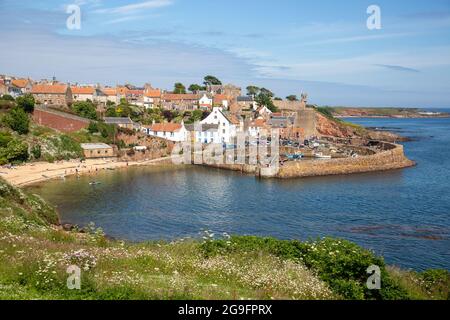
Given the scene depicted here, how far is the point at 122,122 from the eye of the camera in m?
68.8

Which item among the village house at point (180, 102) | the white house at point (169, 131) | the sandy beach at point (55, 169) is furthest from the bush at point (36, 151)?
the village house at point (180, 102)

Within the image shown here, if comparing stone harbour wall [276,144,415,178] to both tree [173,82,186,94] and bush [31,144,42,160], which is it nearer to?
bush [31,144,42,160]

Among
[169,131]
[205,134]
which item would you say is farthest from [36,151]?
[205,134]

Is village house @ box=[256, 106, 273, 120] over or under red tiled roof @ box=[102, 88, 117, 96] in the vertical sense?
under

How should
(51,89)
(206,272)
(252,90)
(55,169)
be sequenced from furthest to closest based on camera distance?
(252,90) < (51,89) < (55,169) < (206,272)

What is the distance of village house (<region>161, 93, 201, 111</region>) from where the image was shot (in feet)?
296

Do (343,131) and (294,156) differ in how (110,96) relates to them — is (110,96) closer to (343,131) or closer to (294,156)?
(294,156)

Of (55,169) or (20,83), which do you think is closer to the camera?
(55,169)

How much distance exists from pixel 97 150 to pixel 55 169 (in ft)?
28.6

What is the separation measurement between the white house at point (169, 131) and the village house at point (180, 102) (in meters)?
18.9

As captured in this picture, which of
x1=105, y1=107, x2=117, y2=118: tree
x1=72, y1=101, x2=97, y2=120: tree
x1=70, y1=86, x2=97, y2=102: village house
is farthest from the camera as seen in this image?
x1=70, y1=86, x2=97, y2=102: village house

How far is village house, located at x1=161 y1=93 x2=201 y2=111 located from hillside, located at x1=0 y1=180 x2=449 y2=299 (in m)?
74.5

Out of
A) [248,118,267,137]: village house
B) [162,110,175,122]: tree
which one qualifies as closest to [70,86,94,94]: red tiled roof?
[162,110,175,122]: tree
